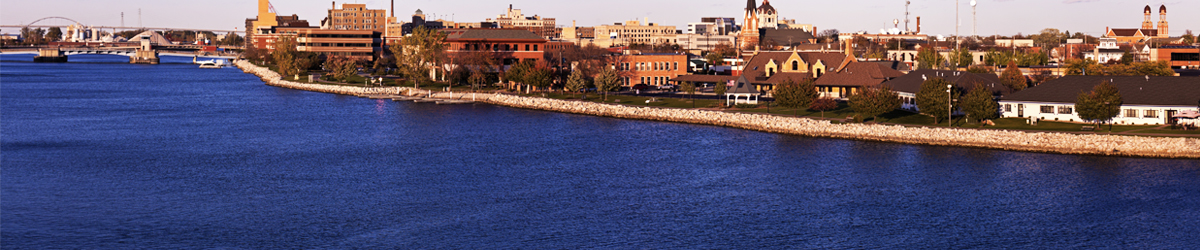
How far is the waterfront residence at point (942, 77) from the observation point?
7975 centimetres

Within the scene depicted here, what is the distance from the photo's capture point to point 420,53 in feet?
432

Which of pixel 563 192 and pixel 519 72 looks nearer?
pixel 563 192

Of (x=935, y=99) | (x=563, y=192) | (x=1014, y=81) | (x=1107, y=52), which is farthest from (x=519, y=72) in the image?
(x=1107, y=52)

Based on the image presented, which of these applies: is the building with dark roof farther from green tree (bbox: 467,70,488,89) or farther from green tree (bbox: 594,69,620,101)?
green tree (bbox: 467,70,488,89)

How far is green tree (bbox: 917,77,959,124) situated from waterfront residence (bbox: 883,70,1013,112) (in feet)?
6.74

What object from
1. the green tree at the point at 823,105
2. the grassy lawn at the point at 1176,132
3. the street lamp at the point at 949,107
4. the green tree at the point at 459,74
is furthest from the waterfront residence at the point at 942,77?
the green tree at the point at 459,74

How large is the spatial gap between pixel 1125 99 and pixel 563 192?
4188 cm

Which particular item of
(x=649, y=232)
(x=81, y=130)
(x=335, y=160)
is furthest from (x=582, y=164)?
(x=81, y=130)

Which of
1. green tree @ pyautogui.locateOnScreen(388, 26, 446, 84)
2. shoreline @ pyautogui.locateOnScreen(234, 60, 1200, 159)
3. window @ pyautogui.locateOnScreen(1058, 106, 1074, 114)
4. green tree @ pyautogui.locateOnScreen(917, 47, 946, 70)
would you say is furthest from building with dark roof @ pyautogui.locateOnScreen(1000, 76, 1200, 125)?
green tree @ pyautogui.locateOnScreen(388, 26, 446, 84)

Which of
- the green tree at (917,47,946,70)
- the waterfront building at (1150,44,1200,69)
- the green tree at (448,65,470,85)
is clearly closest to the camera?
the waterfront building at (1150,44,1200,69)

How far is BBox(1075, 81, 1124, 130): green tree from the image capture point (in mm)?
66438

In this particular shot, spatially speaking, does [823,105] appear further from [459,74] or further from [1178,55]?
[1178,55]

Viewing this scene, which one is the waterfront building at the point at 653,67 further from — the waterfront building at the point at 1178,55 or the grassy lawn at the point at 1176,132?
the waterfront building at the point at 1178,55

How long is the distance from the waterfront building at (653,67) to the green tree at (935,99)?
44.4 metres
